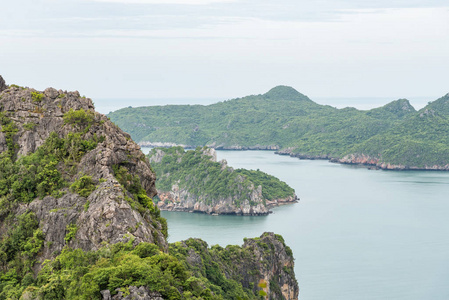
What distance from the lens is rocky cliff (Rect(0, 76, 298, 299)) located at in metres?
16.6

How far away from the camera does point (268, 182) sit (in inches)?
3637

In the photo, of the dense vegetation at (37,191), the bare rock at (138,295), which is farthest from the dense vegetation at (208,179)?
the bare rock at (138,295)

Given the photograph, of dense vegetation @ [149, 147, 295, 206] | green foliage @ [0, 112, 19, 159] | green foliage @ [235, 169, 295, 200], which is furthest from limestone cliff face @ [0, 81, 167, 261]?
green foliage @ [235, 169, 295, 200]

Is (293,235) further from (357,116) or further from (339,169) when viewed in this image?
(357,116)

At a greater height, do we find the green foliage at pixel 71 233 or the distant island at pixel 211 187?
the green foliage at pixel 71 233

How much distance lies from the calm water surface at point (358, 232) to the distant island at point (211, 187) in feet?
8.50

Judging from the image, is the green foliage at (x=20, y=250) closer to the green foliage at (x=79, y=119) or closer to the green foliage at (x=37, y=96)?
the green foliage at (x=79, y=119)

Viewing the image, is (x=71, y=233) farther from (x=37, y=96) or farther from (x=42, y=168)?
(x=37, y=96)

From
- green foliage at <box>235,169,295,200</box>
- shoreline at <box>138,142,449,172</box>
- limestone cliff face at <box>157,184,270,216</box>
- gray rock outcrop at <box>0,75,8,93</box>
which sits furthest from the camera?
shoreline at <box>138,142,449,172</box>

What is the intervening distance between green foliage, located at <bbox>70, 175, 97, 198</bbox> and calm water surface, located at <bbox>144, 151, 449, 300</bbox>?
2762cm

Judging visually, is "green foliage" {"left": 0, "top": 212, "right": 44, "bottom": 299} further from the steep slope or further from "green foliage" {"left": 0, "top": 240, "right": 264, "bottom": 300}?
the steep slope

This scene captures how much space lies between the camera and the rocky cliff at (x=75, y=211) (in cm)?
1659

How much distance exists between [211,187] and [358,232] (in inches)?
947

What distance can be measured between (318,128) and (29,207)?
167 metres
